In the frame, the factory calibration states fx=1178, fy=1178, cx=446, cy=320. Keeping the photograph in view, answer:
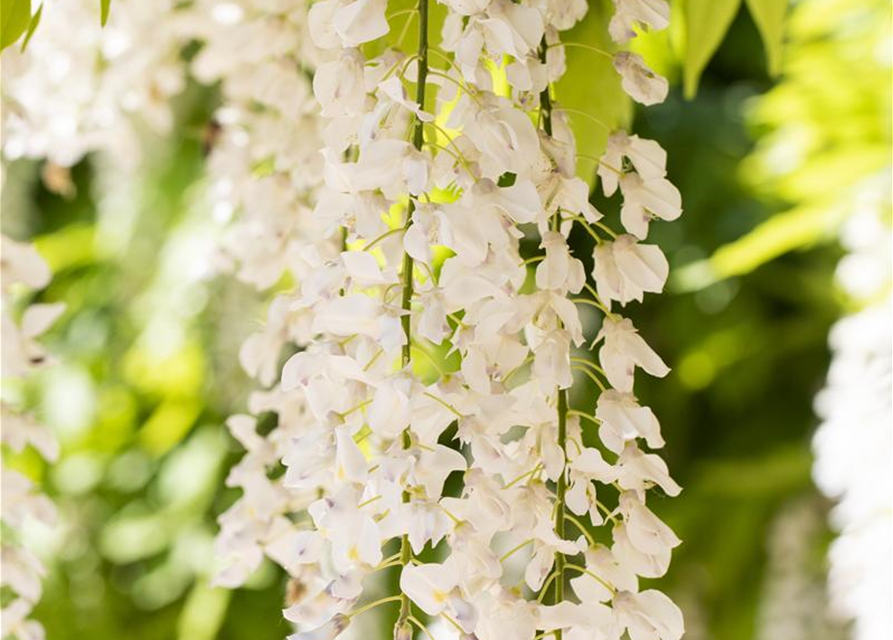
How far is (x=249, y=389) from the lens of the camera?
129 cm

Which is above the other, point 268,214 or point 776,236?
point 268,214

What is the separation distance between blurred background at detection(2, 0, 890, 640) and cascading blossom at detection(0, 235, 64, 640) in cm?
74

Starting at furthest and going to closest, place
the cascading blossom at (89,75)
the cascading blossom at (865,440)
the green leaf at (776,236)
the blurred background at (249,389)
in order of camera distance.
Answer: the blurred background at (249,389)
the green leaf at (776,236)
the cascading blossom at (865,440)
the cascading blossom at (89,75)

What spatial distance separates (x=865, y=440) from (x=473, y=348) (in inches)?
25.0

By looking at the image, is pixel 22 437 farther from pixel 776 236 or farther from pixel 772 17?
pixel 776 236

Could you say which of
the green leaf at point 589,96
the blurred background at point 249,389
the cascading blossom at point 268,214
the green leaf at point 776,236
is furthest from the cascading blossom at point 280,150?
the blurred background at point 249,389

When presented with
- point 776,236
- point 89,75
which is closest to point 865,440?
point 776,236

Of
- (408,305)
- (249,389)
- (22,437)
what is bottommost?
(249,389)

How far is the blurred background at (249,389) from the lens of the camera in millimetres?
1317

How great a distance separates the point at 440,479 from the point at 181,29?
0.43 meters

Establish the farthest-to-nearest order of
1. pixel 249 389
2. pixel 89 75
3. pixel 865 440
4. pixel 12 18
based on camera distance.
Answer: pixel 249 389
pixel 865 440
pixel 89 75
pixel 12 18

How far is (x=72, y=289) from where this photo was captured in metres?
1.58

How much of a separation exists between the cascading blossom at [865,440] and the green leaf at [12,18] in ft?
2.13

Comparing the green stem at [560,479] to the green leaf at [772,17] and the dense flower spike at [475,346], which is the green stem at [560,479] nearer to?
the dense flower spike at [475,346]
